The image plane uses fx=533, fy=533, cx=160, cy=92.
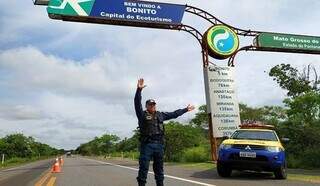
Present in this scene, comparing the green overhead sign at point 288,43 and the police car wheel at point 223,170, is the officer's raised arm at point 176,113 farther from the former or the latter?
the green overhead sign at point 288,43

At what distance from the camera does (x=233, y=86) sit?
27.2 metres

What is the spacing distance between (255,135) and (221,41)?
13097 millimetres

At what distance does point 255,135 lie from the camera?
16344 millimetres

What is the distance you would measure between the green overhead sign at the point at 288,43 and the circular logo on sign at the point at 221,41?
2340 millimetres

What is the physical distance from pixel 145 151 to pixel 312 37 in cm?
2571

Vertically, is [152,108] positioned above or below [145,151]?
above

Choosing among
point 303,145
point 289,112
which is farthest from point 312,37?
point 303,145

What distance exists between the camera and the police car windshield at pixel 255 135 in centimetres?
1619

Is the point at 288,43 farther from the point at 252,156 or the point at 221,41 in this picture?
the point at 252,156

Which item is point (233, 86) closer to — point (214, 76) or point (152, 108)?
point (214, 76)

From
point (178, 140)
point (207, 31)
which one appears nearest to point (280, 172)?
point (207, 31)

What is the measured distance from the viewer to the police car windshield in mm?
16188

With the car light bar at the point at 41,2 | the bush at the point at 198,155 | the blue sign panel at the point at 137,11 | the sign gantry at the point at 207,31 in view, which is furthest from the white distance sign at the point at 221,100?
the car light bar at the point at 41,2

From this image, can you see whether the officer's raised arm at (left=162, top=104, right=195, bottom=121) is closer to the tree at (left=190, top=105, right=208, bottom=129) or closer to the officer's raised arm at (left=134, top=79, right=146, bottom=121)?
the officer's raised arm at (left=134, top=79, right=146, bottom=121)
